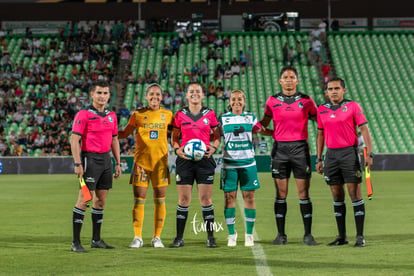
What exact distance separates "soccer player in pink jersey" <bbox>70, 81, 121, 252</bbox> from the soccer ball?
101 centimetres

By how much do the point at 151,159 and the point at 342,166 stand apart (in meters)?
2.59

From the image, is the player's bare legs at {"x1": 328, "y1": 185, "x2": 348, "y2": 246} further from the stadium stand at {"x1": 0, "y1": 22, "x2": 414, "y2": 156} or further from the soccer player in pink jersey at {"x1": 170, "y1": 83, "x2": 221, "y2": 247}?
the stadium stand at {"x1": 0, "y1": 22, "x2": 414, "y2": 156}

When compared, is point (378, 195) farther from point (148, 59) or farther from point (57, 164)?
point (148, 59)

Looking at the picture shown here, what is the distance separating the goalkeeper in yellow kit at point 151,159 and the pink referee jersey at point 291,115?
1.51 meters

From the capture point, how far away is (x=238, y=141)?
980cm

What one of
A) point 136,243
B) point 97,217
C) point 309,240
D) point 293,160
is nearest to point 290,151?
point 293,160

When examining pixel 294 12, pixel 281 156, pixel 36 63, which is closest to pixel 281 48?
pixel 294 12

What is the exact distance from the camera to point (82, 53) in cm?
4044

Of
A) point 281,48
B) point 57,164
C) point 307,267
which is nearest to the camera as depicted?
point 307,267

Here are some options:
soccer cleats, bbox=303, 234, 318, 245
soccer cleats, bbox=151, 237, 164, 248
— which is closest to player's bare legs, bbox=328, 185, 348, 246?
soccer cleats, bbox=303, 234, 318, 245

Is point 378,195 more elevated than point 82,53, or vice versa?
point 82,53

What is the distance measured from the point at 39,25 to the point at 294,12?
16073mm

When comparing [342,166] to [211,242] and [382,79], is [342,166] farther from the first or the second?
[382,79]

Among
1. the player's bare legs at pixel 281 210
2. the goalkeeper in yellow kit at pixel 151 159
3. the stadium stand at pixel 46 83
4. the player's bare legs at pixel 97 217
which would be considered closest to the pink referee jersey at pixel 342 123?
the player's bare legs at pixel 281 210
